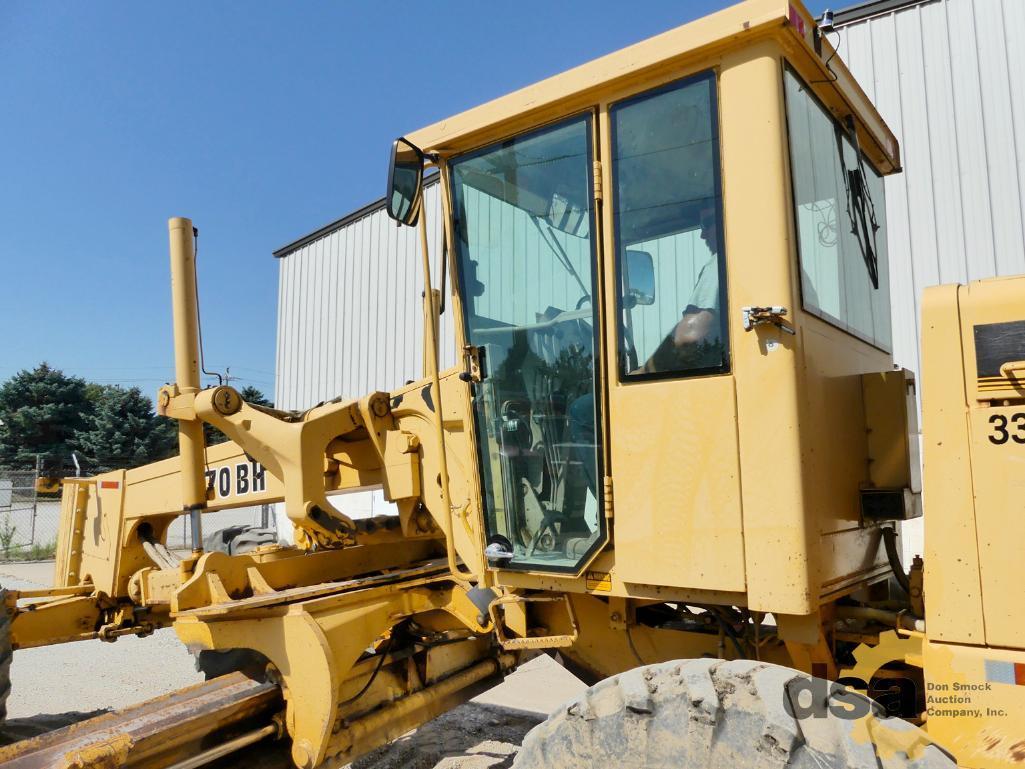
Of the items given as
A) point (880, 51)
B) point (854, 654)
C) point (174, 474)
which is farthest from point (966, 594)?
point (880, 51)

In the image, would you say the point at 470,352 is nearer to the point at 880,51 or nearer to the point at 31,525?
the point at 880,51

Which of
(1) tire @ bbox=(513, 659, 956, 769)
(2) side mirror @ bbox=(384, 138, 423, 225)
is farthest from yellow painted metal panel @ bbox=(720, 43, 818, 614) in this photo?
(2) side mirror @ bbox=(384, 138, 423, 225)

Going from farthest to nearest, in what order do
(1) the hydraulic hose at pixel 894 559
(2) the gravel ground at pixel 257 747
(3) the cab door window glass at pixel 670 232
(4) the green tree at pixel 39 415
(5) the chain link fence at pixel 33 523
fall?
(4) the green tree at pixel 39 415
(5) the chain link fence at pixel 33 523
(2) the gravel ground at pixel 257 747
(1) the hydraulic hose at pixel 894 559
(3) the cab door window glass at pixel 670 232

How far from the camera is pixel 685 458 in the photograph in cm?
250

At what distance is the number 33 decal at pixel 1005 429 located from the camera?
6.66ft

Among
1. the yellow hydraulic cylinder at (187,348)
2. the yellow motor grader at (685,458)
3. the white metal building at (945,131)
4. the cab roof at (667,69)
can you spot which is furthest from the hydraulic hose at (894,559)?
the white metal building at (945,131)

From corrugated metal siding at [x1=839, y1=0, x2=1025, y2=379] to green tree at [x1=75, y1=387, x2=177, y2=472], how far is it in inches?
1099

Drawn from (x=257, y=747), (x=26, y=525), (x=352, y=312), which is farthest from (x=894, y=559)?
(x=26, y=525)

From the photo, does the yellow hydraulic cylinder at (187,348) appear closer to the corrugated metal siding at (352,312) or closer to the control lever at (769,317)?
the control lever at (769,317)

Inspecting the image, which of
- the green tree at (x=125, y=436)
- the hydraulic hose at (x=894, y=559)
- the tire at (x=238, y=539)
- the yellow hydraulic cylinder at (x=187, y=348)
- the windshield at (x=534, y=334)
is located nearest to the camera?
the windshield at (x=534, y=334)

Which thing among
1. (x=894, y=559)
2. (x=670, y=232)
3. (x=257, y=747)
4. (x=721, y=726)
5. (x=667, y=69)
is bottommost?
(x=257, y=747)

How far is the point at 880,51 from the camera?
8438mm

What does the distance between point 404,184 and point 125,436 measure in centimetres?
3128

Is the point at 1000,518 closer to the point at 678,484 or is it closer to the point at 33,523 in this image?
the point at 678,484
